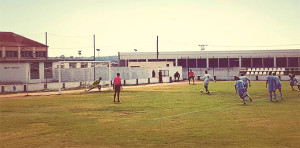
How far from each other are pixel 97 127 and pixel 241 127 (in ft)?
18.0

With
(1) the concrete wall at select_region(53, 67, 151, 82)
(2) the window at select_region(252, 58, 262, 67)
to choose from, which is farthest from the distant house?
(2) the window at select_region(252, 58, 262, 67)

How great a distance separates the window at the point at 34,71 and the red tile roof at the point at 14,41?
2012 cm

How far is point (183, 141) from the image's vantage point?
1229 centimetres

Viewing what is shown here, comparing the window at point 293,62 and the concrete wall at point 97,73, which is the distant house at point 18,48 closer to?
the concrete wall at point 97,73

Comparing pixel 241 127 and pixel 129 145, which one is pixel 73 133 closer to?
pixel 129 145

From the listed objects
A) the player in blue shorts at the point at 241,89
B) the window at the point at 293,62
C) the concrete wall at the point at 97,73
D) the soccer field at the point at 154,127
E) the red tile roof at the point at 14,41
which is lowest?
the soccer field at the point at 154,127

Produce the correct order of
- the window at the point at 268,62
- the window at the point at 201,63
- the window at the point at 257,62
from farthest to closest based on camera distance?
the window at the point at 201,63 < the window at the point at 257,62 < the window at the point at 268,62

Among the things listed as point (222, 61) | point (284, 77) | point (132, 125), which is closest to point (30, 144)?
point (132, 125)

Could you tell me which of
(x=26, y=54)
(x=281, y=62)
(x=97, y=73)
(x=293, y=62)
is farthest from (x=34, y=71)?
(x=293, y=62)

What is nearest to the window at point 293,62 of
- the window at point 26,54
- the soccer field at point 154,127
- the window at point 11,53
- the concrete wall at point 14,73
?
the window at point 26,54

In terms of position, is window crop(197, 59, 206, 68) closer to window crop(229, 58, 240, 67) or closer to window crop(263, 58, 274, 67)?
window crop(229, 58, 240, 67)

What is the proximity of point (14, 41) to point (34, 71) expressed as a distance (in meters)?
25.0

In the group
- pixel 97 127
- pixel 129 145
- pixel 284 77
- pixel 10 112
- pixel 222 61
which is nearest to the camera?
pixel 129 145

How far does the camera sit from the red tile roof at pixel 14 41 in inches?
2662
